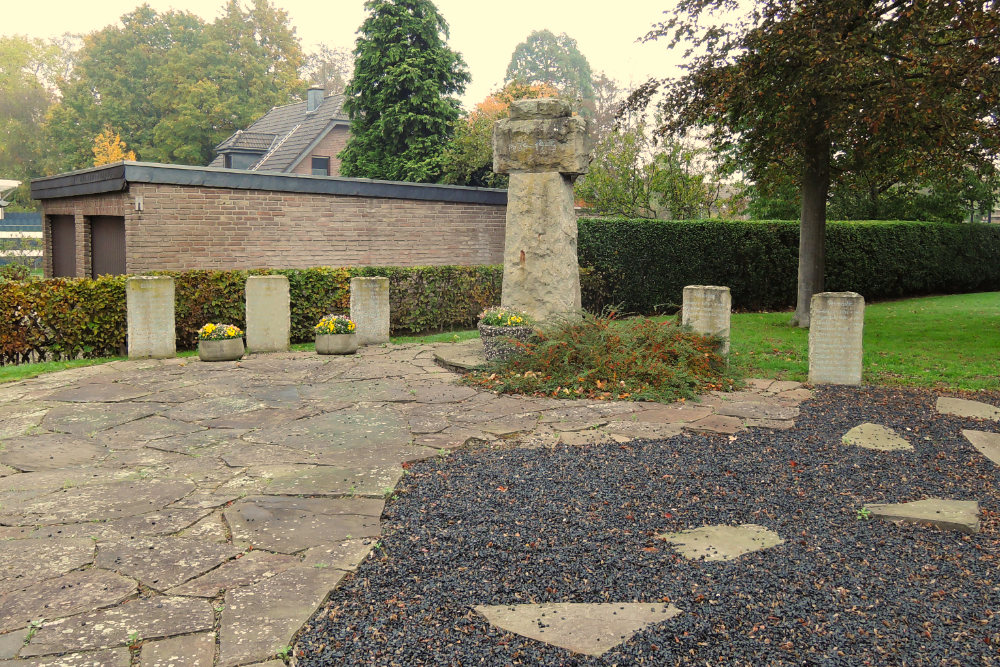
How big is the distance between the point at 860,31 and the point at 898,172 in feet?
19.4

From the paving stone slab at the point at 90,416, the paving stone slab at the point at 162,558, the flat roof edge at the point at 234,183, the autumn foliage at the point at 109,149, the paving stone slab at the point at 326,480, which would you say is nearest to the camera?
the paving stone slab at the point at 162,558

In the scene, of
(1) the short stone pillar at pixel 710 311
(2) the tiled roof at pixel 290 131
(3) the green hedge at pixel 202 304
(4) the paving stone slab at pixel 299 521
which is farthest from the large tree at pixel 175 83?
(4) the paving stone slab at pixel 299 521

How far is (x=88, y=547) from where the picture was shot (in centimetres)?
388

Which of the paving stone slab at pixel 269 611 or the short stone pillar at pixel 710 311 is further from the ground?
the short stone pillar at pixel 710 311

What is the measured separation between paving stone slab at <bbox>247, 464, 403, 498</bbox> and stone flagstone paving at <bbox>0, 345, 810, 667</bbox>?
0.8 inches

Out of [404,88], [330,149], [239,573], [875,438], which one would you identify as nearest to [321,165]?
[330,149]

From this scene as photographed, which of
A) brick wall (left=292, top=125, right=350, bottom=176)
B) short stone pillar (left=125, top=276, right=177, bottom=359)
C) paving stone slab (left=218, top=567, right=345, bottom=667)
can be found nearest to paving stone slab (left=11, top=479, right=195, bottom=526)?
paving stone slab (left=218, top=567, right=345, bottom=667)

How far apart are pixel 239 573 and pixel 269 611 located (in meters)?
0.47

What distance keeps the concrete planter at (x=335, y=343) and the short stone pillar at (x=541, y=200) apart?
239cm

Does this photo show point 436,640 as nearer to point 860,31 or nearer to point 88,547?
point 88,547

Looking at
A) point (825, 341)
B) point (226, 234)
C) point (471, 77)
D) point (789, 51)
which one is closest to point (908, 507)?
point (825, 341)

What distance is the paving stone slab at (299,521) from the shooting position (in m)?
4.01

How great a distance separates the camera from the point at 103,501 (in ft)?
15.1

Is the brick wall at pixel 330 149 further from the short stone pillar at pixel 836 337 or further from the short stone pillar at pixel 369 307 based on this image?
the short stone pillar at pixel 836 337
